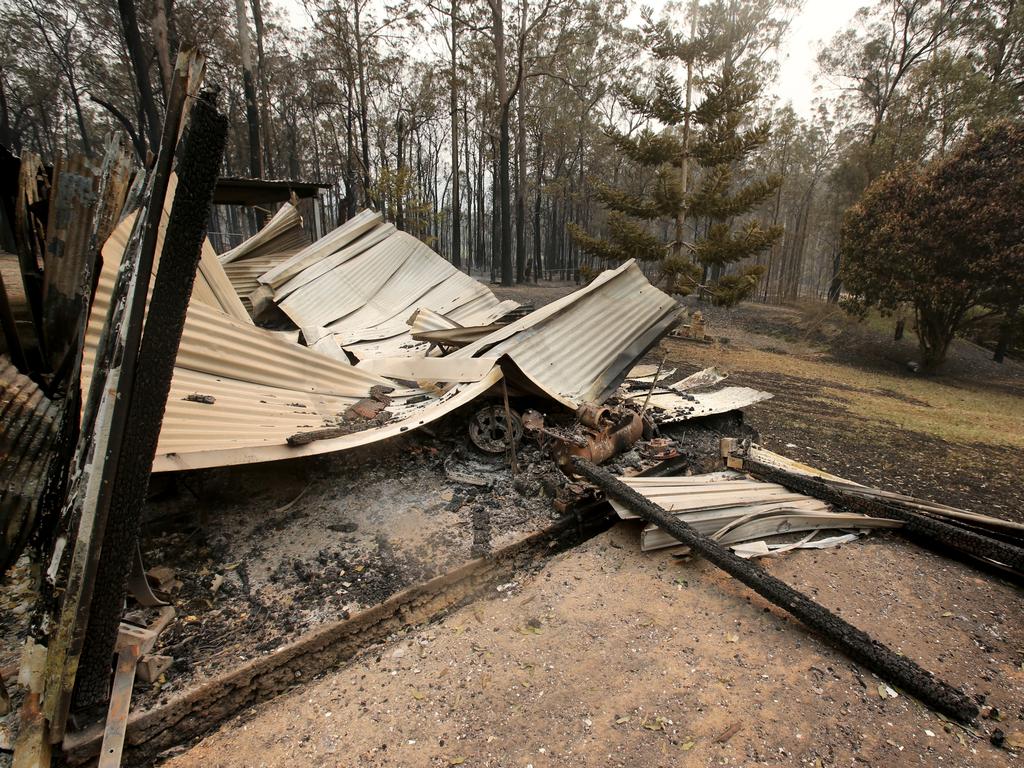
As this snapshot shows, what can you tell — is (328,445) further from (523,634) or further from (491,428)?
(523,634)

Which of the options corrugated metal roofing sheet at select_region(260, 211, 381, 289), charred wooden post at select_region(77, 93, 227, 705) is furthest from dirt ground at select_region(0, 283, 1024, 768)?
corrugated metal roofing sheet at select_region(260, 211, 381, 289)

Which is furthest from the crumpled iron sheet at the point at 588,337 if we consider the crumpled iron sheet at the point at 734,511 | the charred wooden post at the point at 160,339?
the charred wooden post at the point at 160,339

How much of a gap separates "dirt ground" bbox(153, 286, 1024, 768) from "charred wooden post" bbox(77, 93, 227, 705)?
0.89 metres

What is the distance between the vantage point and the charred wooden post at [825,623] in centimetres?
202

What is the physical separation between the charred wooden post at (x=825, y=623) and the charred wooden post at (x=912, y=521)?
1.30 metres

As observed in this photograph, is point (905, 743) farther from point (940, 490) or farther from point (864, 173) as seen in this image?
point (864, 173)

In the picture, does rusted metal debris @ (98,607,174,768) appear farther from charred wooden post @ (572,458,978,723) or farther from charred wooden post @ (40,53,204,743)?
charred wooden post @ (572,458,978,723)

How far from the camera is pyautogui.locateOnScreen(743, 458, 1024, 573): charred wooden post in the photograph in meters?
3.00

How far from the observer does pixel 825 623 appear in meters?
2.32

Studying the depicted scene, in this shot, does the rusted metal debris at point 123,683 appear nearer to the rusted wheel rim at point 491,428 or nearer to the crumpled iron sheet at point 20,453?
the crumpled iron sheet at point 20,453

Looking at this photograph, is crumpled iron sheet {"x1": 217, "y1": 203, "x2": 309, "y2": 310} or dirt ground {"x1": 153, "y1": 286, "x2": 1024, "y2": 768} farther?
crumpled iron sheet {"x1": 217, "y1": 203, "x2": 309, "y2": 310}

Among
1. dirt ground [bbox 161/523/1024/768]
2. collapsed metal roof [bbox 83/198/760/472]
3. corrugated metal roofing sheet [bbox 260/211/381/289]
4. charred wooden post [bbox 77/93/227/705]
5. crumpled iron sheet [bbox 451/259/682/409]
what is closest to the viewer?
charred wooden post [bbox 77/93/227/705]

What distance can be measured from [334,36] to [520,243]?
11.0 meters

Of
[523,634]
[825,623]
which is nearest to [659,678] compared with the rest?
[523,634]
